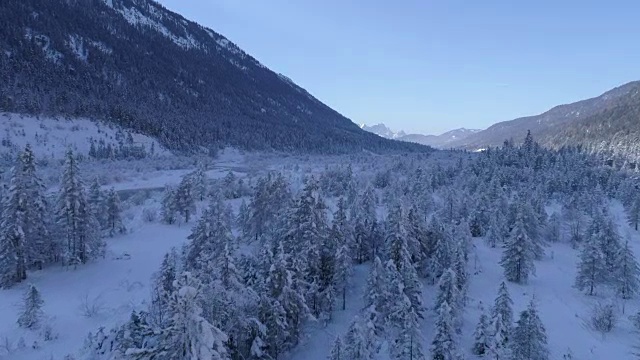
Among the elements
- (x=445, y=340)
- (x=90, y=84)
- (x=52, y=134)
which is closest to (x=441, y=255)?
(x=445, y=340)

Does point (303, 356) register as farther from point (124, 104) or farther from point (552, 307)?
point (124, 104)

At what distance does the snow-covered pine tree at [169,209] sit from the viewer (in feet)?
201

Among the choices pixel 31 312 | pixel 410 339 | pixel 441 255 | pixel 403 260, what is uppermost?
pixel 403 260

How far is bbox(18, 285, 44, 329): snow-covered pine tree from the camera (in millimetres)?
31438

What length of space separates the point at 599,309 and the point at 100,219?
52985 mm

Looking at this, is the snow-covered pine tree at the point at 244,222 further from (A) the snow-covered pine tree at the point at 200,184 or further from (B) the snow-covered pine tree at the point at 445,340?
(B) the snow-covered pine tree at the point at 445,340

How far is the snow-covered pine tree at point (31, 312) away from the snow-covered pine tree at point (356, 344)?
860 inches

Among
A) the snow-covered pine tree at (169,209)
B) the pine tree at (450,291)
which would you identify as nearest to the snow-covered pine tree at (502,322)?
the pine tree at (450,291)

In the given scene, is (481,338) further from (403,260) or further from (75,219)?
(75,219)

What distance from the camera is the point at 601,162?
456 feet

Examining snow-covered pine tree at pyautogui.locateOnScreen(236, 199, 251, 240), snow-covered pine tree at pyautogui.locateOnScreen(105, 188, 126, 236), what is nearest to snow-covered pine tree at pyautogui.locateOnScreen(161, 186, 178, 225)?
snow-covered pine tree at pyautogui.locateOnScreen(105, 188, 126, 236)

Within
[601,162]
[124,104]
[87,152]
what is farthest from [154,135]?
[601,162]

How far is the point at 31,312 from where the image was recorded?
31766 millimetres

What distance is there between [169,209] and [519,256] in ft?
143
